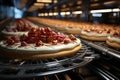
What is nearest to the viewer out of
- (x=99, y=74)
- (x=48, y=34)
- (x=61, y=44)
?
(x=99, y=74)

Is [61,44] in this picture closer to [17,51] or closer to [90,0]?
[17,51]

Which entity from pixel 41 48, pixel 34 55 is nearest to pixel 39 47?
pixel 41 48

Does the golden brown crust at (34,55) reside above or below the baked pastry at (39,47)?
below

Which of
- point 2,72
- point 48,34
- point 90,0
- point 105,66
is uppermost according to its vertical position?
point 90,0

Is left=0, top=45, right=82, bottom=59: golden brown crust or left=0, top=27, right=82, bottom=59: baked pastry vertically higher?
left=0, top=27, right=82, bottom=59: baked pastry

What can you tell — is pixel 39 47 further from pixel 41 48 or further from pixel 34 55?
pixel 34 55

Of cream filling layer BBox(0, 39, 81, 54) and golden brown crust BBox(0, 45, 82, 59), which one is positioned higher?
cream filling layer BBox(0, 39, 81, 54)

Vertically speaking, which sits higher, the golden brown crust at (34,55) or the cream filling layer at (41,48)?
the cream filling layer at (41,48)

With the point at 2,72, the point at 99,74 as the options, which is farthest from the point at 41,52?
the point at 99,74
